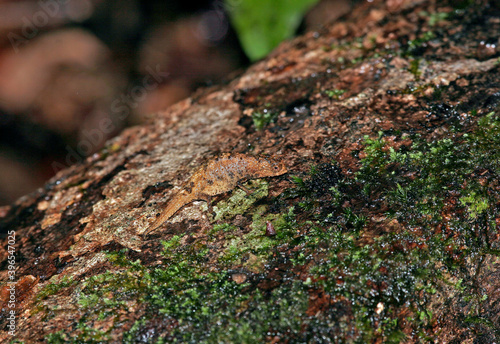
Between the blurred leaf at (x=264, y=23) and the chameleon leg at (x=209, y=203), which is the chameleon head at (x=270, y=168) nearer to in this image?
the chameleon leg at (x=209, y=203)

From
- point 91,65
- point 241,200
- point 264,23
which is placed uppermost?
point 91,65

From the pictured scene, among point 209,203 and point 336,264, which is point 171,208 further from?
point 336,264

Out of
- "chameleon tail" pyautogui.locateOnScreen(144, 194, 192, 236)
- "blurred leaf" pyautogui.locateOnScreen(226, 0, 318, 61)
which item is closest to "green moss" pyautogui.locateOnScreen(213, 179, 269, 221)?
"chameleon tail" pyautogui.locateOnScreen(144, 194, 192, 236)

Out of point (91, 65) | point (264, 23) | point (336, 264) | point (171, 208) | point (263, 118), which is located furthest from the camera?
point (91, 65)

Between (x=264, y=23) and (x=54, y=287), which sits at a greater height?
(x=264, y=23)

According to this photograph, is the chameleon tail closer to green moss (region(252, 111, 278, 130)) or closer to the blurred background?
green moss (region(252, 111, 278, 130))

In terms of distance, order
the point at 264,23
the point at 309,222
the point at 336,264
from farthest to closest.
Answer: the point at 264,23, the point at 309,222, the point at 336,264

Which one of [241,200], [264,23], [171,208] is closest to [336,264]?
[241,200]

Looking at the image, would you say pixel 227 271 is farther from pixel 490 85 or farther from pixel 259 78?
pixel 490 85
